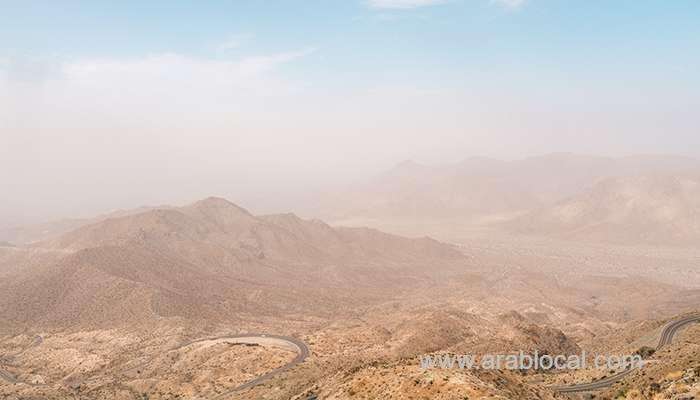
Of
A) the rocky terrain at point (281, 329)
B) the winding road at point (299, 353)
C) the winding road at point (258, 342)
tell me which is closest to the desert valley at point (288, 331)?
the rocky terrain at point (281, 329)

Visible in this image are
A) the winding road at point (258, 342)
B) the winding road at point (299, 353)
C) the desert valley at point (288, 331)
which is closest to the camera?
the desert valley at point (288, 331)

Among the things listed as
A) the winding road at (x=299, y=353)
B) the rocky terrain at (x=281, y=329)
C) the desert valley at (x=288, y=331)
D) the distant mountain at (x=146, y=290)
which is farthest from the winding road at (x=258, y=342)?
the distant mountain at (x=146, y=290)

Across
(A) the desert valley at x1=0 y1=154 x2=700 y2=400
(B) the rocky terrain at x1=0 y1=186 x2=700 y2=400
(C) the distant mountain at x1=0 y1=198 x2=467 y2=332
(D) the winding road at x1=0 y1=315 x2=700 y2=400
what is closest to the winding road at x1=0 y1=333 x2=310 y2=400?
(D) the winding road at x1=0 y1=315 x2=700 y2=400

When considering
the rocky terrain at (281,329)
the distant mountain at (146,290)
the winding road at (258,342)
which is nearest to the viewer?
the rocky terrain at (281,329)

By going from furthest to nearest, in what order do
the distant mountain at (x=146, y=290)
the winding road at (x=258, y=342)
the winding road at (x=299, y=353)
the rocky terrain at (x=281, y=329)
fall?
the distant mountain at (x=146, y=290) → the winding road at (x=258, y=342) → the winding road at (x=299, y=353) → the rocky terrain at (x=281, y=329)

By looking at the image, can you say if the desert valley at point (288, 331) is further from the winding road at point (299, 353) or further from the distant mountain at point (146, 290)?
the winding road at point (299, 353)

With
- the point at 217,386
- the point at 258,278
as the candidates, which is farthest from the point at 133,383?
the point at 258,278

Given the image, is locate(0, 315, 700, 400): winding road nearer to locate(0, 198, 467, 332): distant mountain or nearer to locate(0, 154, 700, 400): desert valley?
locate(0, 154, 700, 400): desert valley

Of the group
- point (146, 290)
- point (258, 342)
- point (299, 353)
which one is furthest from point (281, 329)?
point (146, 290)

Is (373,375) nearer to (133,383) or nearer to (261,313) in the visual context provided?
(133,383)

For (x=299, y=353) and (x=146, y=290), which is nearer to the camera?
(x=299, y=353)

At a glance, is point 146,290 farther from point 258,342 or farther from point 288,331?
point 258,342

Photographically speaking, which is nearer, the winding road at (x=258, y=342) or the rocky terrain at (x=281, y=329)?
the rocky terrain at (x=281, y=329)
